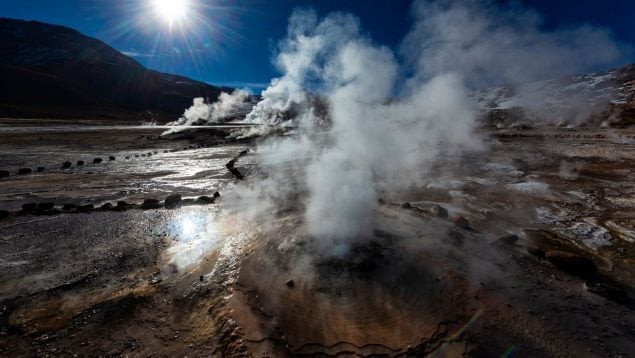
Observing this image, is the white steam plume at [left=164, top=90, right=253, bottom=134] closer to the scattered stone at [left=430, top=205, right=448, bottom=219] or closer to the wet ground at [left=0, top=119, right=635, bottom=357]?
the wet ground at [left=0, top=119, right=635, bottom=357]

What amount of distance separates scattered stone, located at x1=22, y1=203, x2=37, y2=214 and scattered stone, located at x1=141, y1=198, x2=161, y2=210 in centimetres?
313

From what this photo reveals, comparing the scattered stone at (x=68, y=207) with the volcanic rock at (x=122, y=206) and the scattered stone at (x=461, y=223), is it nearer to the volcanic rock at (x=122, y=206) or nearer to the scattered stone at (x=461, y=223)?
the volcanic rock at (x=122, y=206)

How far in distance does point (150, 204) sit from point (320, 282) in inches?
301

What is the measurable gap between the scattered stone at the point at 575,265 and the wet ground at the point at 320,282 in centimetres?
2

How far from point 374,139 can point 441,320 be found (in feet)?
40.0

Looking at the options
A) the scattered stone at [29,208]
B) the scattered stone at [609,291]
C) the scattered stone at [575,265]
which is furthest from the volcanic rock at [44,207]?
the scattered stone at [609,291]

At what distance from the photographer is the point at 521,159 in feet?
66.9

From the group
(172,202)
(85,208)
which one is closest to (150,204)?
(172,202)

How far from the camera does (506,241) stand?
7.36 m

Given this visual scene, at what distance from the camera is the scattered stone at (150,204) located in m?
10.6

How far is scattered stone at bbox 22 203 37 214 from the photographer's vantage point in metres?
9.84

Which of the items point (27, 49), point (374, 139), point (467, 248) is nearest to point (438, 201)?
point (467, 248)

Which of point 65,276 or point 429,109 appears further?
point 429,109

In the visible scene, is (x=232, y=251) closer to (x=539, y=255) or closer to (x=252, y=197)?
(x=252, y=197)
